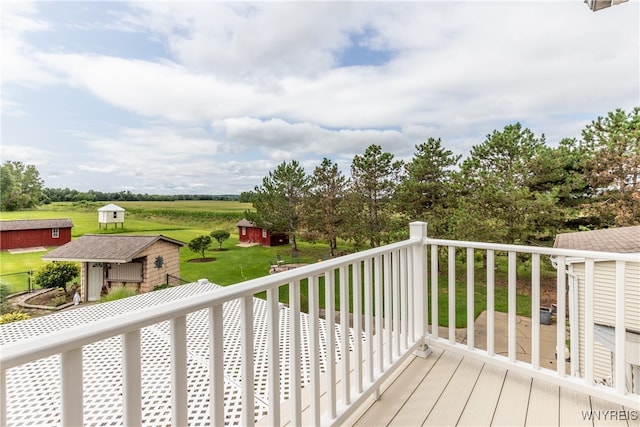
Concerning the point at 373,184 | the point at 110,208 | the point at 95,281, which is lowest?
the point at 95,281

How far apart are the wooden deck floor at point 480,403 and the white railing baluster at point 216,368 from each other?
93 cm

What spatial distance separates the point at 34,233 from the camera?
2.94 m

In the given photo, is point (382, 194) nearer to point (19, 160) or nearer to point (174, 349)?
point (19, 160)

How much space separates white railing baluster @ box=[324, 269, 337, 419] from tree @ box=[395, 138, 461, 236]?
7781mm

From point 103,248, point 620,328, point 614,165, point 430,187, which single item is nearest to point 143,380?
point 103,248

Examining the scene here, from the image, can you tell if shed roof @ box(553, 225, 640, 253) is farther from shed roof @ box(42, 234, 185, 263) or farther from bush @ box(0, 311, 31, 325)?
bush @ box(0, 311, 31, 325)

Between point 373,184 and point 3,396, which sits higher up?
point 373,184

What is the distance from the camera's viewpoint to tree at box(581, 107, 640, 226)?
4.85 meters

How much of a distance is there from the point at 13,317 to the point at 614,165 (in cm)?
828

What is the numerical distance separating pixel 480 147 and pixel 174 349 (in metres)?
8.56

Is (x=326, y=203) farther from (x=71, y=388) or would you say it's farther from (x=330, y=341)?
(x=71, y=388)

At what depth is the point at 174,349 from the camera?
81cm

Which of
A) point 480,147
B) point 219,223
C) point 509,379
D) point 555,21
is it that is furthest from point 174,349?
point 480,147

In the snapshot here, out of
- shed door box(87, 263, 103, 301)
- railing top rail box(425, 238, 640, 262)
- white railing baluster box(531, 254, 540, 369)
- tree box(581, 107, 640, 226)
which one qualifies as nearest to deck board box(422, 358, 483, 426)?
white railing baluster box(531, 254, 540, 369)
